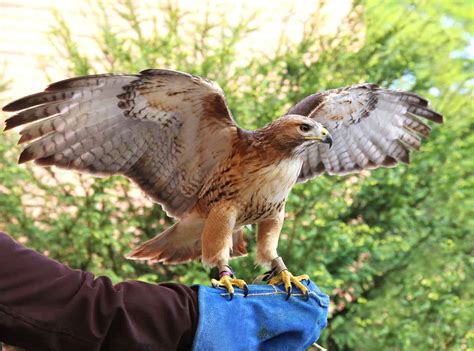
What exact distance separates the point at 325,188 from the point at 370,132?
6.14 feet

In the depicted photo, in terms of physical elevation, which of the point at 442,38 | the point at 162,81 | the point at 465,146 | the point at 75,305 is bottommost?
the point at 465,146

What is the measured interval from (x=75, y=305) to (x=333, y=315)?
12.5 feet

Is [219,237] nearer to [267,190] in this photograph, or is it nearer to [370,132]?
[267,190]

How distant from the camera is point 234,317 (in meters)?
1.83

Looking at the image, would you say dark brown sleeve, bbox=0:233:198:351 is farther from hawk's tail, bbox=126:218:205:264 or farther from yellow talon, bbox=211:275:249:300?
hawk's tail, bbox=126:218:205:264

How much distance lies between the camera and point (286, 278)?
7.02 ft

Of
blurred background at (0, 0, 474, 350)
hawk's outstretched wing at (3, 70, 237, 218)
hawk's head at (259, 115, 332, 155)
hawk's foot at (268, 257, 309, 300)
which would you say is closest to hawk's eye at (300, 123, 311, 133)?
hawk's head at (259, 115, 332, 155)

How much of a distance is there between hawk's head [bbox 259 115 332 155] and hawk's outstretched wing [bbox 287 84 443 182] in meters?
0.35

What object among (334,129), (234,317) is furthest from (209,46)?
(234,317)

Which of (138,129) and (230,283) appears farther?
(138,129)

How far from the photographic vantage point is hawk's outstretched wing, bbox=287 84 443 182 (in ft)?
9.24

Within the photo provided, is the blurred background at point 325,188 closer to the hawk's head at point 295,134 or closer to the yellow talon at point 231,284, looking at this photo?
the hawk's head at point 295,134

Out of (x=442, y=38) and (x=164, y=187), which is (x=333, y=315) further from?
(x=164, y=187)

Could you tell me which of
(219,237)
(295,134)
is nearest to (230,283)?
(219,237)
